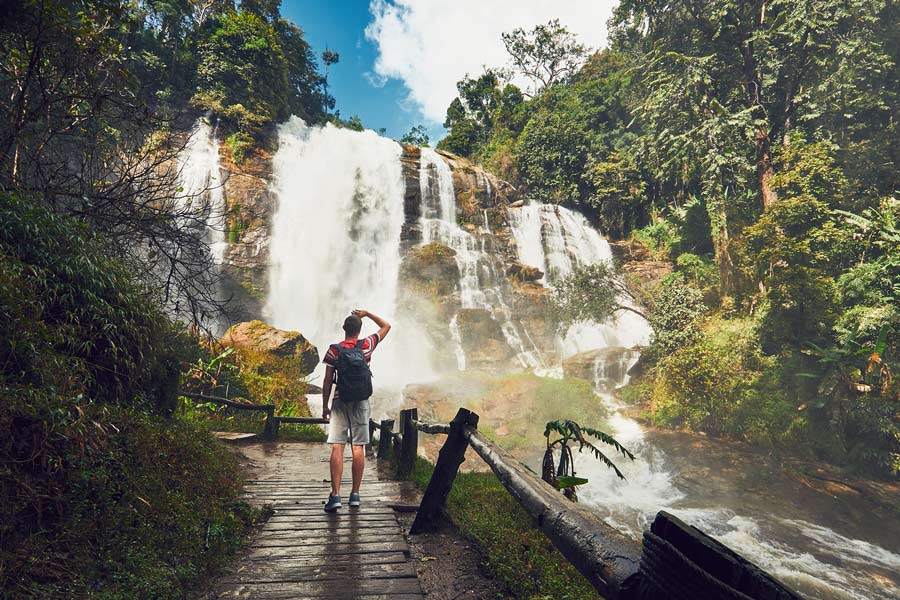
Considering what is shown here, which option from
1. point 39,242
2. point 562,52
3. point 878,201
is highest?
point 562,52

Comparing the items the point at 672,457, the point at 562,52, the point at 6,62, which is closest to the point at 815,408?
the point at 672,457

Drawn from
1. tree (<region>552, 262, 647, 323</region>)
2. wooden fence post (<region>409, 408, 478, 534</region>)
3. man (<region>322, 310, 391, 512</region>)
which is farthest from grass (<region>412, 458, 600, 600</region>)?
tree (<region>552, 262, 647, 323</region>)

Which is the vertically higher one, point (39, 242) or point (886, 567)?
point (39, 242)

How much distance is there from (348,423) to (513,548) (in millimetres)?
1936

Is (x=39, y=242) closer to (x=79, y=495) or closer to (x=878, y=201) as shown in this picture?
(x=79, y=495)

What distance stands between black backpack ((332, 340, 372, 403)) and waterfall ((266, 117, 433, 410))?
16010 millimetres

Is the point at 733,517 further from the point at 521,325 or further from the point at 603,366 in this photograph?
the point at 521,325

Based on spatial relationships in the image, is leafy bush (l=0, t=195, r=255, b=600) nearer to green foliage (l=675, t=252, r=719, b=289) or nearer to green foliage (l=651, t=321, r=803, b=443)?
green foliage (l=651, t=321, r=803, b=443)

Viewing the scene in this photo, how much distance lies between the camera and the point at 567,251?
93.2 ft

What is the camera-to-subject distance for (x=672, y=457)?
1393 cm

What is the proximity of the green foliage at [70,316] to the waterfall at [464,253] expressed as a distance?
58.2ft

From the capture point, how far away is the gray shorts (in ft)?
14.6

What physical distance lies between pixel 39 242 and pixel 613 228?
3119cm

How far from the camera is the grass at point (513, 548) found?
9.91 feet
